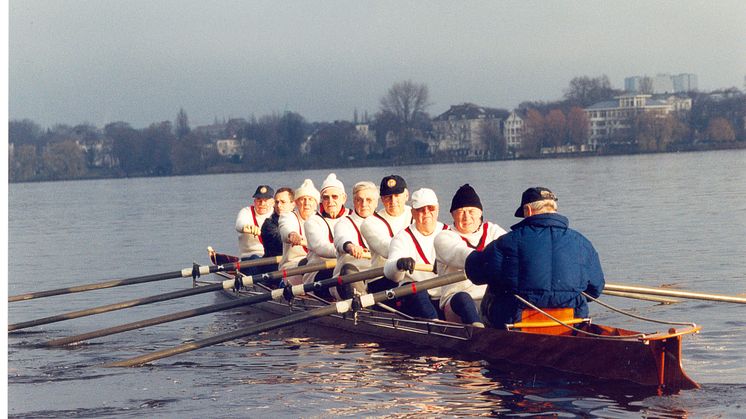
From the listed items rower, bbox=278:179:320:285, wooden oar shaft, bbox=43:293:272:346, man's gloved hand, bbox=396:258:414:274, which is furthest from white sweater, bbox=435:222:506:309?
rower, bbox=278:179:320:285

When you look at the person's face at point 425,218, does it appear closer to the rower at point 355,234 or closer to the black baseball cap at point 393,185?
the black baseball cap at point 393,185

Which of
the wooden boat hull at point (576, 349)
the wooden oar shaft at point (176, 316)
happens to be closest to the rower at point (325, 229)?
the wooden oar shaft at point (176, 316)

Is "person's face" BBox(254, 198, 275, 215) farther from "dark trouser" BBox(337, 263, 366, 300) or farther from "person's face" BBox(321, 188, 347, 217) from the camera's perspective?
"dark trouser" BBox(337, 263, 366, 300)

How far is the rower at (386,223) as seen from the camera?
37.3 feet

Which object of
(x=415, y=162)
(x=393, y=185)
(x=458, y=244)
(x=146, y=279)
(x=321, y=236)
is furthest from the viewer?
(x=415, y=162)

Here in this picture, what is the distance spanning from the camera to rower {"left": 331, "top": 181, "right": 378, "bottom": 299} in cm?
1203

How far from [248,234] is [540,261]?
8.66 meters

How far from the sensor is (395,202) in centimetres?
1144

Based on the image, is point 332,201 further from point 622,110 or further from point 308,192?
point 622,110

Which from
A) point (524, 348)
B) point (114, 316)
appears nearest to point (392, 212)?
point (524, 348)

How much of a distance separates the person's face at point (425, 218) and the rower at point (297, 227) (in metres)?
3.55

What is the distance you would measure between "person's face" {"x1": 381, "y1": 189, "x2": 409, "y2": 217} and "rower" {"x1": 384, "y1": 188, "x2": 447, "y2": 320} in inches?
26.0

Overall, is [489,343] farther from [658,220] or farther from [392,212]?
[658,220]

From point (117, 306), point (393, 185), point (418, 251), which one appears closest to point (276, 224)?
point (117, 306)
